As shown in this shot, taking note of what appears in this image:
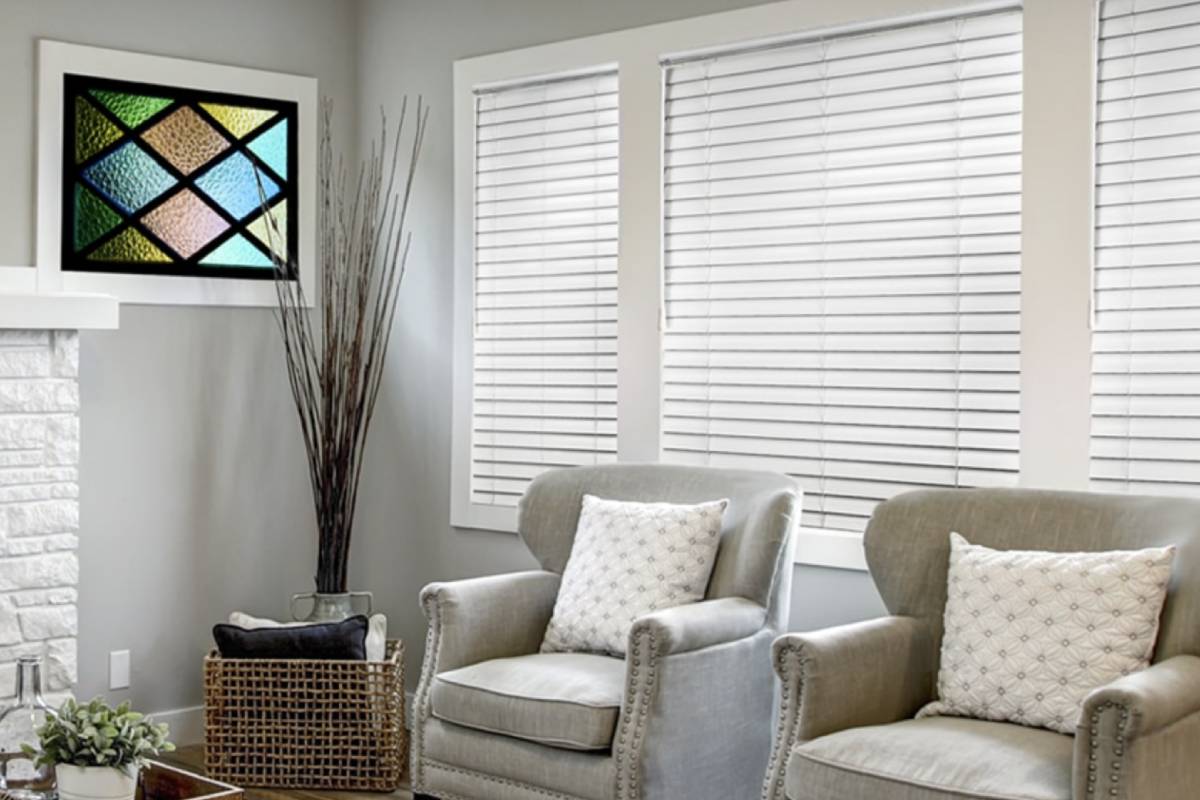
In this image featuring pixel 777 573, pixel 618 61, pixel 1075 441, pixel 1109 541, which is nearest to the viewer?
pixel 1109 541

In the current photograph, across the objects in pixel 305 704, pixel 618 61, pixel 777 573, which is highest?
pixel 618 61

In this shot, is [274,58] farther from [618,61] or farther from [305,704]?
[305,704]

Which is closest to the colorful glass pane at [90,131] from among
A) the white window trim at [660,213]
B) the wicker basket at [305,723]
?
the white window trim at [660,213]

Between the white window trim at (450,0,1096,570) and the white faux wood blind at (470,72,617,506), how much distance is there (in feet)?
0.21

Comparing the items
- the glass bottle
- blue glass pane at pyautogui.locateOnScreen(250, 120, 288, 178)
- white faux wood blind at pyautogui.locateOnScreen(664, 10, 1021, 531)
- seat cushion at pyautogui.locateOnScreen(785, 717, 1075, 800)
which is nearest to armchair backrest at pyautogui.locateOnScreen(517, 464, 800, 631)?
white faux wood blind at pyautogui.locateOnScreen(664, 10, 1021, 531)

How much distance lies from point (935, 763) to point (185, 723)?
292 centimetres

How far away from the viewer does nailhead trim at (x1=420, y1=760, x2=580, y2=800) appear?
3629mm

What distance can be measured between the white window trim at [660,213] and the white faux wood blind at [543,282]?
0.06m

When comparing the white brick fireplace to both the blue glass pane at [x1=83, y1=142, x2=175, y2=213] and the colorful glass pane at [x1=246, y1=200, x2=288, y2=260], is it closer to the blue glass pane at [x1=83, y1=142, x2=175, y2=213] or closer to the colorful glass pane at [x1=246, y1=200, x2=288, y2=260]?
the blue glass pane at [x1=83, y1=142, x2=175, y2=213]

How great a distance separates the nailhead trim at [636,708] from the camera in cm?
351

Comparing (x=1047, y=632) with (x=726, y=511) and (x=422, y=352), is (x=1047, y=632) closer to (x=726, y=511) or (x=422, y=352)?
(x=726, y=511)

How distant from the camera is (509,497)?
4984 millimetres

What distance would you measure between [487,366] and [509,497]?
431 mm

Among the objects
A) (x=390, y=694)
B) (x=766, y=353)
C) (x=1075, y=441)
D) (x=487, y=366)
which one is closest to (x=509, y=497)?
(x=487, y=366)
